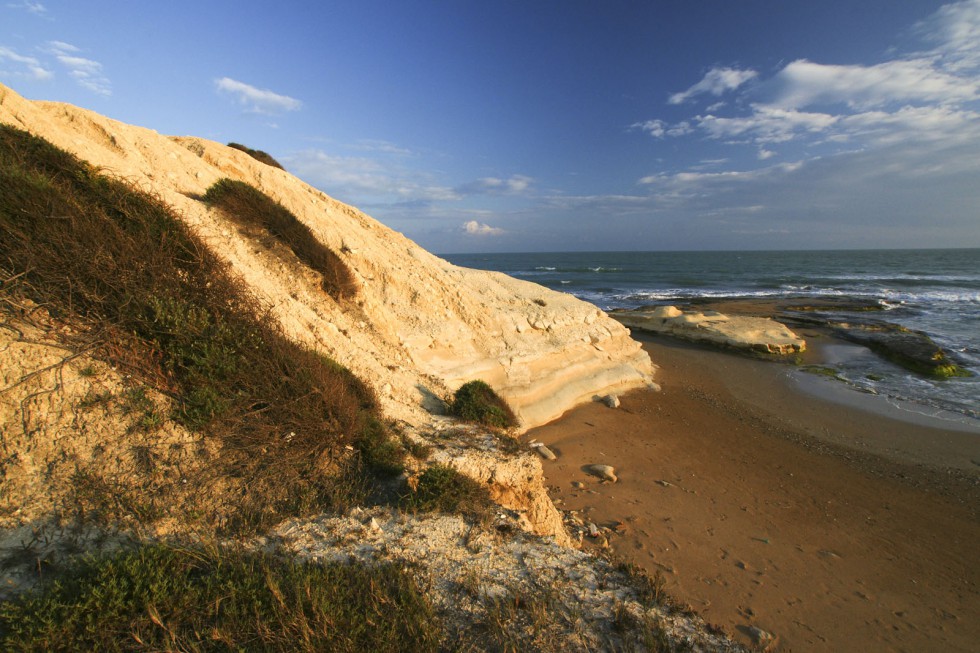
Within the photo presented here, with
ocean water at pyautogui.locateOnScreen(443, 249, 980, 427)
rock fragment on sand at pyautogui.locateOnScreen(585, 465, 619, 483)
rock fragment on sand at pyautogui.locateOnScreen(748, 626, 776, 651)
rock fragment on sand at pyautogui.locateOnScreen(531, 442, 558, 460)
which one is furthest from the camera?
ocean water at pyautogui.locateOnScreen(443, 249, 980, 427)

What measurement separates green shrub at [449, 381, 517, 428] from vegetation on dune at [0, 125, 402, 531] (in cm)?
258

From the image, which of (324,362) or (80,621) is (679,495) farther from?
(80,621)

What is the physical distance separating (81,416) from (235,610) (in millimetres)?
2991

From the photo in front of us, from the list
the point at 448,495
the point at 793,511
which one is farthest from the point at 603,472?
the point at 448,495

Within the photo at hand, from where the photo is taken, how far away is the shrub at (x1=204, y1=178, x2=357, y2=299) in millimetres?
8391

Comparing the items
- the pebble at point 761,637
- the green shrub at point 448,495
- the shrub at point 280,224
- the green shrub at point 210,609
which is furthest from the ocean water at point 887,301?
the shrub at point 280,224

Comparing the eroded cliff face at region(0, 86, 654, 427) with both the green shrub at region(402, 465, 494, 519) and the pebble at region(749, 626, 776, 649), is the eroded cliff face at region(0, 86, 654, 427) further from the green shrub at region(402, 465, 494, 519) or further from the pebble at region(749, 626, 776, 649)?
the pebble at region(749, 626, 776, 649)

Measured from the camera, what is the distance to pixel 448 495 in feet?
16.2

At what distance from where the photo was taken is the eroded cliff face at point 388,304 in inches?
291

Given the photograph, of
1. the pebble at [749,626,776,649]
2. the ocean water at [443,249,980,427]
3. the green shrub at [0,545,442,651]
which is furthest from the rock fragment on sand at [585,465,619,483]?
the ocean water at [443,249,980,427]

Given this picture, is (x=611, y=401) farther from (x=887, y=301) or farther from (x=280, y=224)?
(x=887, y=301)

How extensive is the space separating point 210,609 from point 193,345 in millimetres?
2973

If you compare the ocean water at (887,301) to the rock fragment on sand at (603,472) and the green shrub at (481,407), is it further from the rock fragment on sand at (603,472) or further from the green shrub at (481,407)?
the green shrub at (481,407)

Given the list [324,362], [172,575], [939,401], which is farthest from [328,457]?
[939,401]
